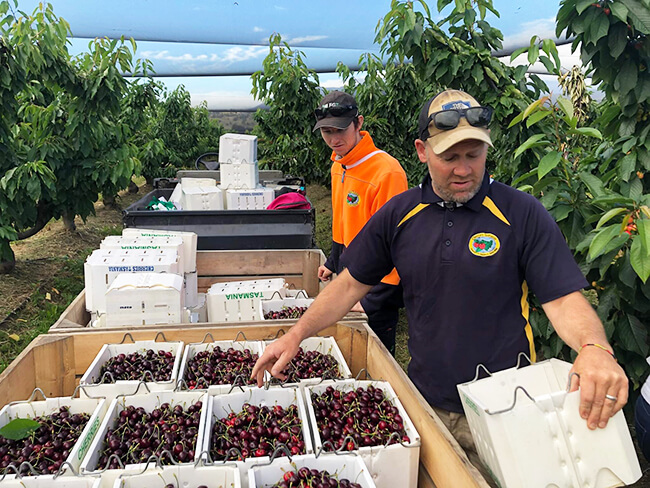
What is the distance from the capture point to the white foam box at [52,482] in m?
1.60

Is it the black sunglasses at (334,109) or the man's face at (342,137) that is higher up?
the black sunglasses at (334,109)

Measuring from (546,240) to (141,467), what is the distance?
1549 mm

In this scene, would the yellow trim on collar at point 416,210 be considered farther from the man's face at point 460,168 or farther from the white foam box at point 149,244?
the white foam box at point 149,244

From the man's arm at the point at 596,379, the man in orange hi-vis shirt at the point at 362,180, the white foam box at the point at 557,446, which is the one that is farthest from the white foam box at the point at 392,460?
the man in orange hi-vis shirt at the point at 362,180

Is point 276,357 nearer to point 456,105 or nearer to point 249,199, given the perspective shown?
point 456,105

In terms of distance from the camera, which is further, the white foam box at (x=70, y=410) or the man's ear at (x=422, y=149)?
the man's ear at (x=422, y=149)

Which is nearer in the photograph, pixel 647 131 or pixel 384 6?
pixel 647 131

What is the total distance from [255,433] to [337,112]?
6.93 feet

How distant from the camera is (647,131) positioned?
273 cm

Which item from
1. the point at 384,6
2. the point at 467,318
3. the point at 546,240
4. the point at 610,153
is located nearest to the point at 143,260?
the point at 467,318

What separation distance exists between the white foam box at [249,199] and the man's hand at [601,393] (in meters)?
4.64

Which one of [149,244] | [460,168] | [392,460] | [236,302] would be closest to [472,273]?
[460,168]

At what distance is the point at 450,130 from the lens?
185 centimetres

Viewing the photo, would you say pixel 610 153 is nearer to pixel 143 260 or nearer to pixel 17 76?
pixel 143 260
